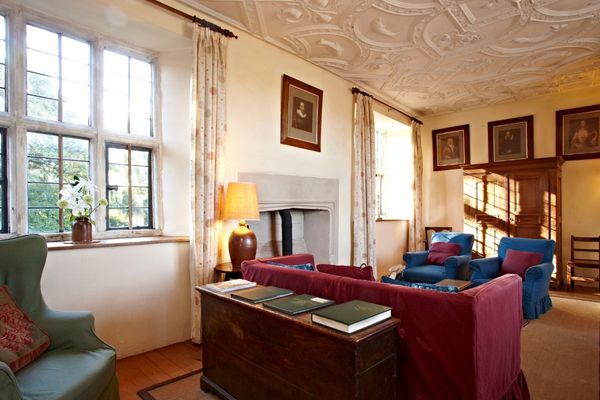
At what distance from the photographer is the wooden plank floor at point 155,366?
247cm

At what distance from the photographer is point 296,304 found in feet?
6.16

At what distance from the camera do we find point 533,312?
3.98m

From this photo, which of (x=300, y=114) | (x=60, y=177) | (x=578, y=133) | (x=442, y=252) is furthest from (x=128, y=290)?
(x=578, y=133)

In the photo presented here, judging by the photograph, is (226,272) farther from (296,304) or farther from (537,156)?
(537,156)

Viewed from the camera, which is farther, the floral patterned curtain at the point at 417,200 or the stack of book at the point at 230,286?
the floral patterned curtain at the point at 417,200

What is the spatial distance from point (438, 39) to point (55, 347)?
453 centimetres

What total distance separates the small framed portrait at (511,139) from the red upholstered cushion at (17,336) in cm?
706

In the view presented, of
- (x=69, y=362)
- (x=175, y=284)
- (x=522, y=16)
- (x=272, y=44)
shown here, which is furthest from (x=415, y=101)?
(x=69, y=362)

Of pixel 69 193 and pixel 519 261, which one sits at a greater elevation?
pixel 69 193

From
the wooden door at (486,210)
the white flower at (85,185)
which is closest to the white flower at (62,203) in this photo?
the white flower at (85,185)

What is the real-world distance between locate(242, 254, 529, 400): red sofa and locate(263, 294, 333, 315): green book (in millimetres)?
174

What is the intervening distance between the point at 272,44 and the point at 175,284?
9.53 ft

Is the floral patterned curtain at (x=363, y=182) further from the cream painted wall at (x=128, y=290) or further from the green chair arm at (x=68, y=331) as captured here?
the green chair arm at (x=68, y=331)

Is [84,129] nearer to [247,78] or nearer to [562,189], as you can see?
[247,78]
